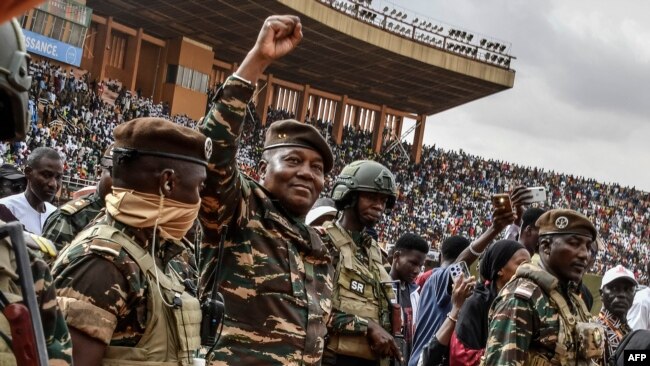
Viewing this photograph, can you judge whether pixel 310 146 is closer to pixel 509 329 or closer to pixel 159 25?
pixel 509 329

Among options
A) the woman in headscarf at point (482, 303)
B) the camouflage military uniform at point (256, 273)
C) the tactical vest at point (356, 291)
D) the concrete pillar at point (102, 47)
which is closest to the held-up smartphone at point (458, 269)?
the woman in headscarf at point (482, 303)

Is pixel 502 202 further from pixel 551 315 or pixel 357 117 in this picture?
pixel 357 117

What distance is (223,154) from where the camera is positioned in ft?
10.1

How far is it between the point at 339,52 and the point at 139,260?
32.8 meters

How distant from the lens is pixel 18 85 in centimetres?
179

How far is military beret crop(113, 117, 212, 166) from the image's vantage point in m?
2.86

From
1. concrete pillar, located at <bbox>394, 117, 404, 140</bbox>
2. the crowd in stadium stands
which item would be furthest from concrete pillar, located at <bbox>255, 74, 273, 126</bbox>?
concrete pillar, located at <bbox>394, 117, 404, 140</bbox>

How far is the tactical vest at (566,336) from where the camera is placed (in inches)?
165

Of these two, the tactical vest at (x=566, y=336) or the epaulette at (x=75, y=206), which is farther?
the epaulette at (x=75, y=206)

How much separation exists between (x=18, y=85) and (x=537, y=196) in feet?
15.6

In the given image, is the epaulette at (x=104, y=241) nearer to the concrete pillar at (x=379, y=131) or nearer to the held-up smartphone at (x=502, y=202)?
the held-up smartphone at (x=502, y=202)

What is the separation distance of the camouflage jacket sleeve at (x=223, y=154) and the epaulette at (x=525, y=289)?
1594 millimetres

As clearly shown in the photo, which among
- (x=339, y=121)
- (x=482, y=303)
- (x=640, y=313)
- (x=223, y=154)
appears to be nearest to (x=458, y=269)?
(x=482, y=303)

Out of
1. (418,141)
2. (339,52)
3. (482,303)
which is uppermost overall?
(339,52)
